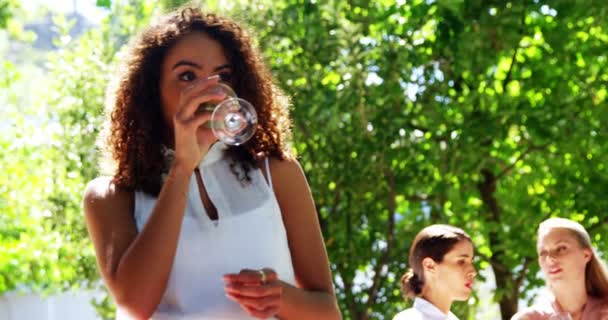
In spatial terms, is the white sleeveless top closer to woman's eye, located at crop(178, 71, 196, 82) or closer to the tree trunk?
woman's eye, located at crop(178, 71, 196, 82)

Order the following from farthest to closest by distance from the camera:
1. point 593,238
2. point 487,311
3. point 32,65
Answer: point 487,311 → point 32,65 → point 593,238

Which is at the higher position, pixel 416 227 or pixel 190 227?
pixel 416 227

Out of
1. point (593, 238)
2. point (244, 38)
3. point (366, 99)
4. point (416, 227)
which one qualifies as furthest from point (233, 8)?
point (244, 38)

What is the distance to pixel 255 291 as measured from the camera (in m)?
1.31

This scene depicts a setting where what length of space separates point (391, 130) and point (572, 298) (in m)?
1.85

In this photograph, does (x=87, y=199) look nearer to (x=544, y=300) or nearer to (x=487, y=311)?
(x=544, y=300)

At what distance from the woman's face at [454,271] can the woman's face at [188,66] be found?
1843 mm

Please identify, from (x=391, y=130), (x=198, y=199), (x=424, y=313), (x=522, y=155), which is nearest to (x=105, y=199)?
(x=198, y=199)

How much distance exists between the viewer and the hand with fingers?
4.30 ft

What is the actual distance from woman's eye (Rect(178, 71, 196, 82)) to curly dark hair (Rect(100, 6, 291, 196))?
5cm

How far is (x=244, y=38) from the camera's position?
1531 millimetres

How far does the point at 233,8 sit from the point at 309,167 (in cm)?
77

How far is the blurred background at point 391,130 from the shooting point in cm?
489

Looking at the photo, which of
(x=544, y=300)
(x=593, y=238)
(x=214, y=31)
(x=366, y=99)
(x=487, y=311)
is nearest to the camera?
(x=214, y=31)
